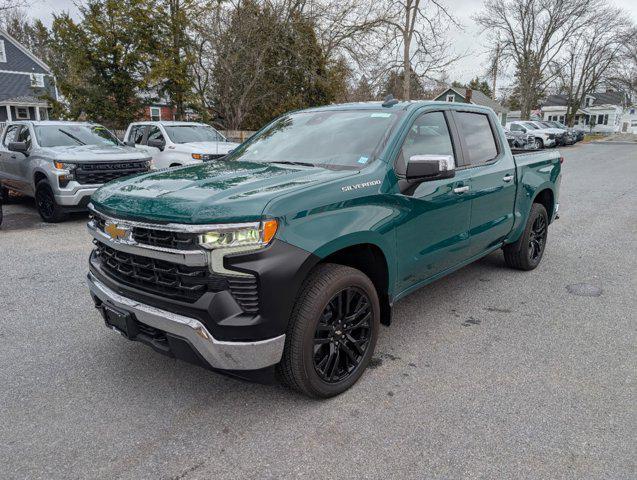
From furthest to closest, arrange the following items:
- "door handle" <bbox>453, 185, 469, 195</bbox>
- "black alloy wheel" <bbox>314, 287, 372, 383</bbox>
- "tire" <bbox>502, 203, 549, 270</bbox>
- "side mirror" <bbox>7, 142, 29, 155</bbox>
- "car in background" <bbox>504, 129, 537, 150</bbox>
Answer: "car in background" <bbox>504, 129, 537, 150</bbox>, "side mirror" <bbox>7, 142, 29, 155</bbox>, "tire" <bbox>502, 203, 549, 270</bbox>, "door handle" <bbox>453, 185, 469, 195</bbox>, "black alloy wheel" <bbox>314, 287, 372, 383</bbox>

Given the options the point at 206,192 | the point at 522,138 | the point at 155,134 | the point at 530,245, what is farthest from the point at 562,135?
the point at 206,192

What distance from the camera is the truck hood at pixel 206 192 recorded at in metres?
2.51

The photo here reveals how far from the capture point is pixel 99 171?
27.1ft

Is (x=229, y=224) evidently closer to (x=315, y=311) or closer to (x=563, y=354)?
(x=315, y=311)

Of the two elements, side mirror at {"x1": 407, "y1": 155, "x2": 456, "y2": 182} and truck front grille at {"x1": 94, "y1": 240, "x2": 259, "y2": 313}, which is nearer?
truck front grille at {"x1": 94, "y1": 240, "x2": 259, "y2": 313}

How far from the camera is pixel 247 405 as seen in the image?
2986 millimetres

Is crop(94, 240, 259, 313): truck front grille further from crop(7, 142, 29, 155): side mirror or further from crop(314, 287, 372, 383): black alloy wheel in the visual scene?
crop(7, 142, 29, 155): side mirror

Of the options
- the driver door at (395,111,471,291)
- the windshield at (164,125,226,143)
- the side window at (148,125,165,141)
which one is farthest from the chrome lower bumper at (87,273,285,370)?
the side window at (148,125,165,141)

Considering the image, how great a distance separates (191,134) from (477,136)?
8582 mm

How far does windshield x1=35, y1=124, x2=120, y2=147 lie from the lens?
29.3 ft

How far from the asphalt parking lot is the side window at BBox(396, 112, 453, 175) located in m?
1.47

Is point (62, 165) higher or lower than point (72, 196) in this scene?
higher

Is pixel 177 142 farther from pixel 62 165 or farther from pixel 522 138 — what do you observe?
pixel 522 138

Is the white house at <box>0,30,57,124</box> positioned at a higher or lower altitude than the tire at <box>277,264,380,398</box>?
higher
